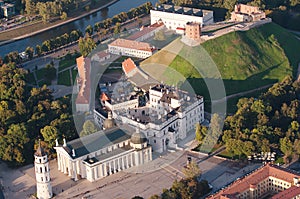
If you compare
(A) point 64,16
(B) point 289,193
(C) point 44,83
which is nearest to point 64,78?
(C) point 44,83

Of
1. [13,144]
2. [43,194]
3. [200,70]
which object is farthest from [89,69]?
[43,194]

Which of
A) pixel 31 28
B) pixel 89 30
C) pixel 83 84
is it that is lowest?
pixel 31 28

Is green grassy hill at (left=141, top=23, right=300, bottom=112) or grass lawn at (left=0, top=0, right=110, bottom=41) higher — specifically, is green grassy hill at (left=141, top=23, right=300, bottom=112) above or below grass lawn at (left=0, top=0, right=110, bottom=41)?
above

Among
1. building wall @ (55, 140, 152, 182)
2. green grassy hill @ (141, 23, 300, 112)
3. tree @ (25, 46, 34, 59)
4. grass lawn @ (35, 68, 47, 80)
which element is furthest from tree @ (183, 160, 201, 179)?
tree @ (25, 46, 34, 59)

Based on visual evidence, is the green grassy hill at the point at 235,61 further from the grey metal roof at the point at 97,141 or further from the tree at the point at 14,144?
the tree at the point at 14,144

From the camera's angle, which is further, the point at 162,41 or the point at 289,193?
the point at 162,41

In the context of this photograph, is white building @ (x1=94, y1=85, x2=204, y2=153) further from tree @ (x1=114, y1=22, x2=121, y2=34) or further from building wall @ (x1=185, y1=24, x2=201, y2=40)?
tree @ (x1=114, y1=22, x2=121, y2=34)

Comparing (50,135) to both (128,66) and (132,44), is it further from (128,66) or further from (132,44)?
(132,44)
